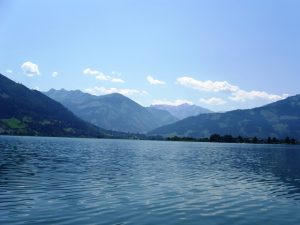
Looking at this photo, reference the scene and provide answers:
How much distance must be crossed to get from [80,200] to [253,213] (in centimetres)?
1995

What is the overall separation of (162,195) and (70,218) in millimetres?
17542

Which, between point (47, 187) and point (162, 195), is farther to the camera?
point (47, 187)

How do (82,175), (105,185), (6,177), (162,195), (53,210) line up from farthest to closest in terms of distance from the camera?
(82,175)
(6,177)
(105,185)
(162,195)
(53,210)

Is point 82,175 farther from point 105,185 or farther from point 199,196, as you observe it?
point 199,196

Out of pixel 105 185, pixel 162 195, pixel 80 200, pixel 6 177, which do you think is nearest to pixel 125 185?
pixel 105 185

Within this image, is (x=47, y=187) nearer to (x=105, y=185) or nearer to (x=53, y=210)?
(x=105, y=185)

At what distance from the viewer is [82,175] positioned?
68.1m

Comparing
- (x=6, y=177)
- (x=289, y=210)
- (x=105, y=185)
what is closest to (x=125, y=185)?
(x=105, y=185)

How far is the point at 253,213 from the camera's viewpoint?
40312mm

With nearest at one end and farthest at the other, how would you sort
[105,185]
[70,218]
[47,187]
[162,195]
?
1. [70,218]
2. [162,195]
3. [47,187]
4. [105,185]

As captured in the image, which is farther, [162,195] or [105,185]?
[105,185]

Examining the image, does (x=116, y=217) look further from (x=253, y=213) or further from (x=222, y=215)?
(x=253, y=213)

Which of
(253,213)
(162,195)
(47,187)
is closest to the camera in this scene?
(253,213)

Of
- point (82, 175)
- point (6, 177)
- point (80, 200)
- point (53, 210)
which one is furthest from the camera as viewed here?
point (82, 175)
